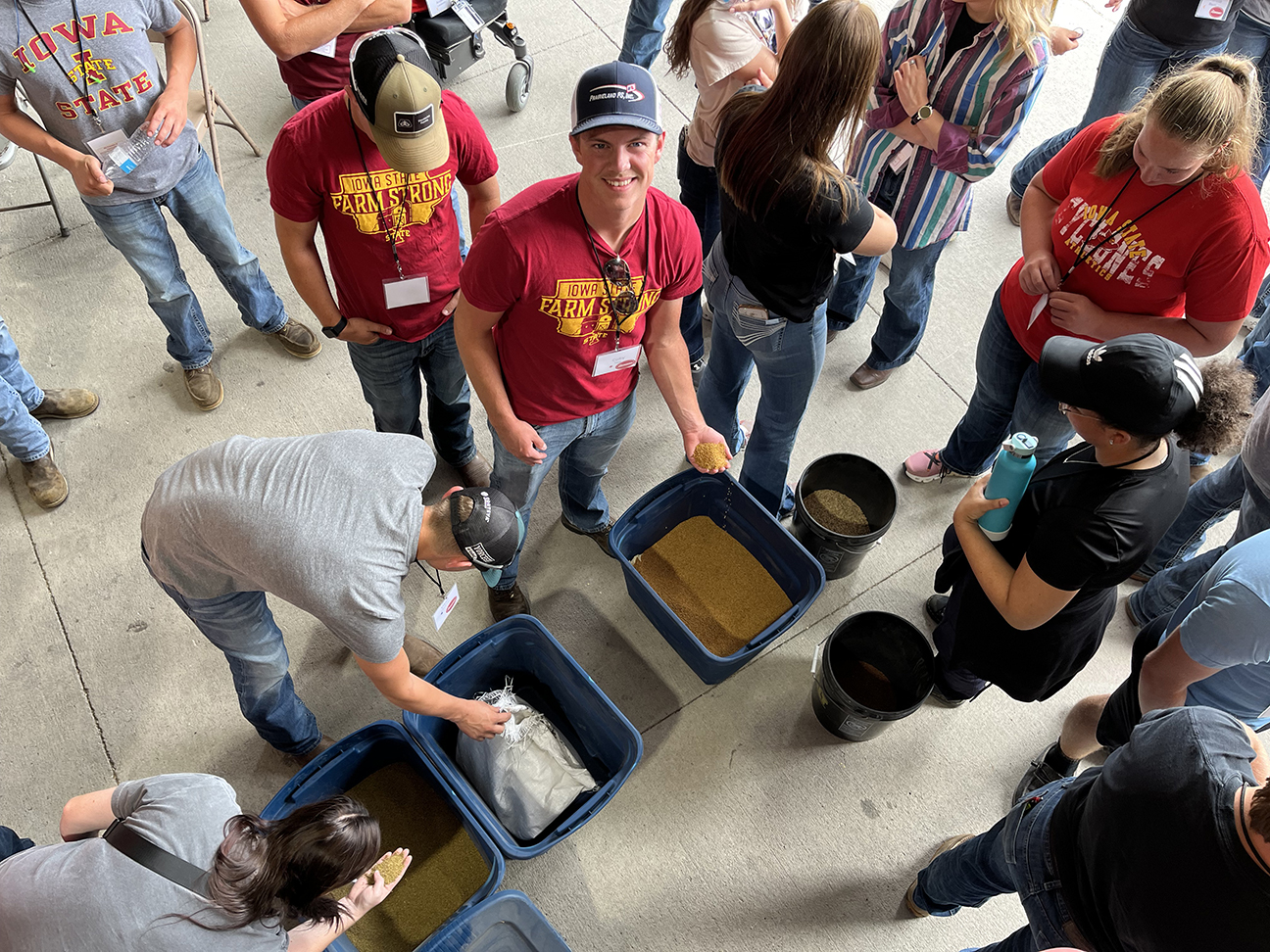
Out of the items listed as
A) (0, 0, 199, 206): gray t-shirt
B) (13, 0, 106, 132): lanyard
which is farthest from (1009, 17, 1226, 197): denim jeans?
(13, 0, 106, 132): lanyard

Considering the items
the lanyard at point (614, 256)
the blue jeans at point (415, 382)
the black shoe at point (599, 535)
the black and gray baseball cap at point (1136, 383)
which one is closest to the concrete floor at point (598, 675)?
the black shoe at point (599, 535)

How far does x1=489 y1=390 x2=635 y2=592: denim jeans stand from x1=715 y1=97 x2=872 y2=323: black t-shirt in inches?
20.5

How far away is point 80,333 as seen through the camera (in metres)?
3.57

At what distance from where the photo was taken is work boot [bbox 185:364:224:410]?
3377mm

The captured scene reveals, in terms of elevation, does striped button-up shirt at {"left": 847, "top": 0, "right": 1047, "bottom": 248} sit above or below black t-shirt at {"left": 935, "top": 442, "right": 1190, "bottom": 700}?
above

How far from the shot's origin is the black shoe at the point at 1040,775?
2641 mm

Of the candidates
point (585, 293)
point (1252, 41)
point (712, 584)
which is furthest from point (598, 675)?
point (1252, 41)

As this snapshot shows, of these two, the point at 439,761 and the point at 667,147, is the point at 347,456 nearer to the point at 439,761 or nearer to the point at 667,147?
the point at 439,761

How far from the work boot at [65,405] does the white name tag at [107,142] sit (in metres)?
1.06

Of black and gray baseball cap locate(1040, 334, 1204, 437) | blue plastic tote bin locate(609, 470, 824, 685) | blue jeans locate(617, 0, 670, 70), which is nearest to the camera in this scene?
black and gray baseball cap locate(1040, 334, 1204, 437)

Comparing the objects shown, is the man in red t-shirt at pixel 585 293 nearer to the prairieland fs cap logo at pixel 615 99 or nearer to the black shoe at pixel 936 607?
the prairieland fs cap logo at pixel 615 99

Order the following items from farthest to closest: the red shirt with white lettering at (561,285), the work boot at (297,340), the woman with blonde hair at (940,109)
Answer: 1. the work boot at (297,340)
2. the woman with blonde hair at (940,109)
3. the red shirt with white lettering at (561,285)

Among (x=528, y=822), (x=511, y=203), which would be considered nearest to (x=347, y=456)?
(x=511, y=203)

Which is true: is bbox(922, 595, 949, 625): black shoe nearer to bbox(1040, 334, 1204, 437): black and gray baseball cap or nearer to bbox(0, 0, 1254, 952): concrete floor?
bbox(0, 0, 1254, 952): concrete floor
